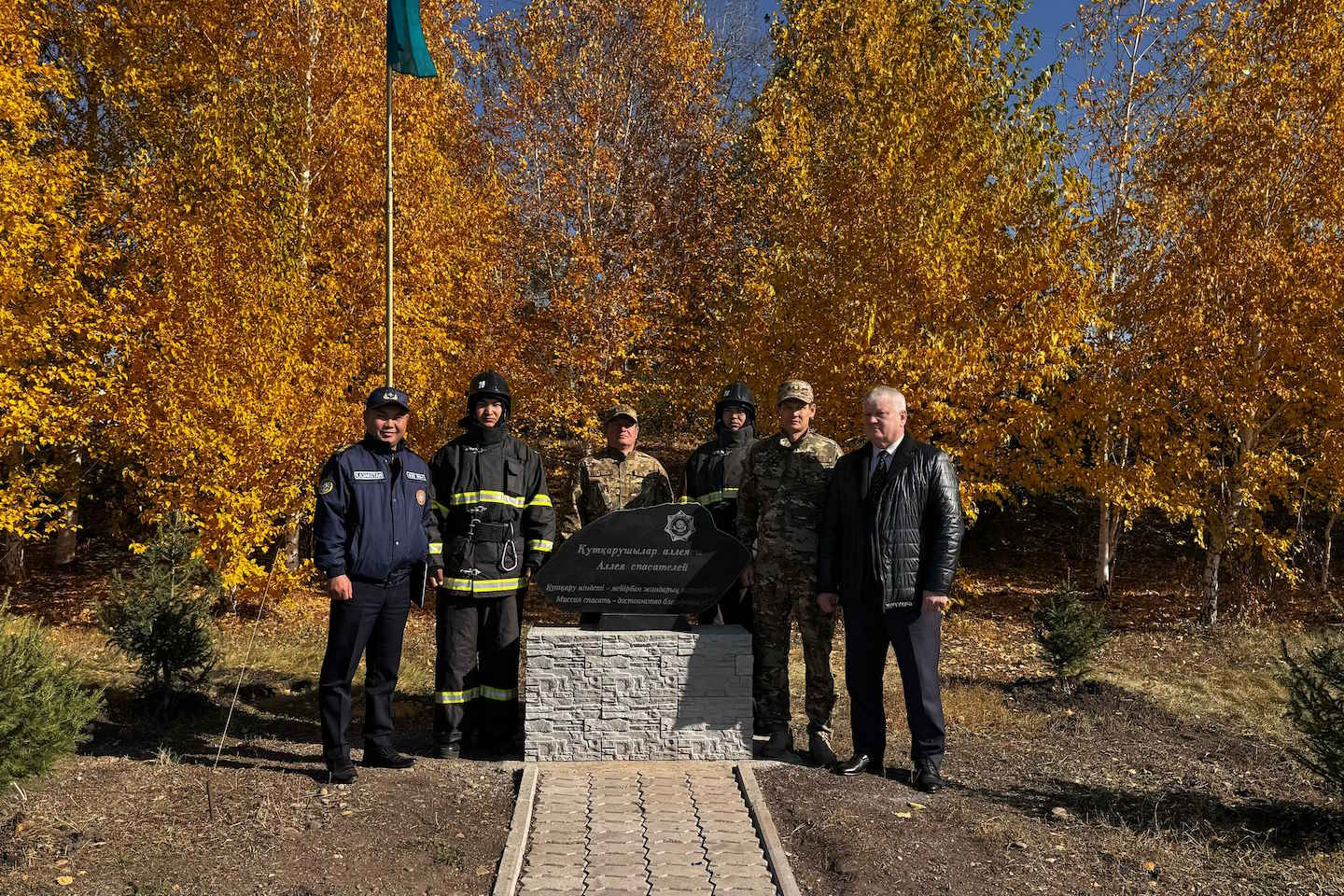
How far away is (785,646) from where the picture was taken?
576 cm

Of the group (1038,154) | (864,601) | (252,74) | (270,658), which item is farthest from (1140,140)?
(270,658)

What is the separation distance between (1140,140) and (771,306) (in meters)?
6.96

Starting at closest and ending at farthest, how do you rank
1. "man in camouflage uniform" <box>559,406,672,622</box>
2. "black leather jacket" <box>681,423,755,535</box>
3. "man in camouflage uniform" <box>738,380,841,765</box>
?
"man in camouflage uniform" <box>738,380,841,765</box>, "man in camouflage uniform" <box>559,406,672,622</box>, "black leather jacket" <box>681,423,755,535</box>

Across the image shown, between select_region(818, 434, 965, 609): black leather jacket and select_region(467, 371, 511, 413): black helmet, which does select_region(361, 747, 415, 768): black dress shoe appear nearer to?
select_region(467, 371, 511, 413): black helmet

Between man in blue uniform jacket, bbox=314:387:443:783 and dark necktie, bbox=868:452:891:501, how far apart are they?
2.58 m

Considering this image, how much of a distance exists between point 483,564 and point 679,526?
4.01ft

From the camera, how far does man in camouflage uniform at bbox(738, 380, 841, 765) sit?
5574mm

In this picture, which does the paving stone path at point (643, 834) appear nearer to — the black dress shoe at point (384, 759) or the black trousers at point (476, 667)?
the black trousers at point (476, 667)

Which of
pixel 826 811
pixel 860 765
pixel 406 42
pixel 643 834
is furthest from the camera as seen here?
pixel 406 42

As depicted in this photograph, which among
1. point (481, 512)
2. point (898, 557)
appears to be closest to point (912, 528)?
point (898, 557)

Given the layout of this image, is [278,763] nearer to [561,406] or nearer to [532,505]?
[532,505]

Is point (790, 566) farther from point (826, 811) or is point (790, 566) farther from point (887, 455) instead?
point (826, 811)

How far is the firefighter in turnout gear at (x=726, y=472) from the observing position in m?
6.39

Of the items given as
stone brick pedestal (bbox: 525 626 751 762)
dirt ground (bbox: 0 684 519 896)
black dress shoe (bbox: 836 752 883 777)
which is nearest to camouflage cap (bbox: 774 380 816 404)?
stone brick pedestal (bbox: 525 626 751 762)
